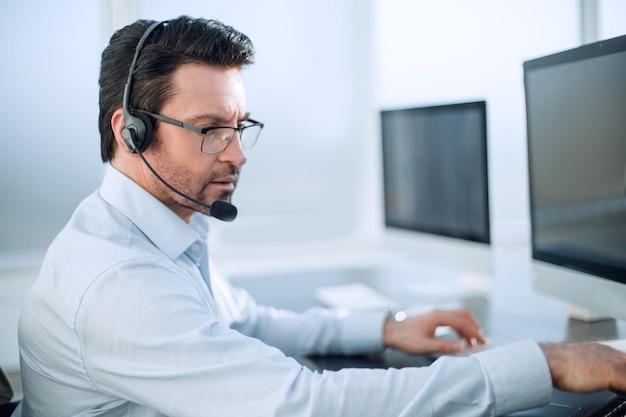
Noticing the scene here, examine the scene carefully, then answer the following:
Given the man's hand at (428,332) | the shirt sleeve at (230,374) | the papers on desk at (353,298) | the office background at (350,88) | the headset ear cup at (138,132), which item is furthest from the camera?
the office background at (350,88)

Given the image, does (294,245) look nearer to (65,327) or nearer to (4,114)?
(4,114)

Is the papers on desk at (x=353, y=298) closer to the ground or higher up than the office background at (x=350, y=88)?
closer to the ground

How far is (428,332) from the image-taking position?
1164 millimetres

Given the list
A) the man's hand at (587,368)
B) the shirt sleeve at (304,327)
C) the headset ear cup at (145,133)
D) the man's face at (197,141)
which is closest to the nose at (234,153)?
the man's face at (197,141)

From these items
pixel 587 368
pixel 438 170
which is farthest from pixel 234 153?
pixel 438 170

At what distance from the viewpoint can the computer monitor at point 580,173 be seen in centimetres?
103

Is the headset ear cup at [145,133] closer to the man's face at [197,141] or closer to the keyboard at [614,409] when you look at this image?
the man's face at [197,141]

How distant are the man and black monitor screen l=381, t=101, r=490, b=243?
46cm

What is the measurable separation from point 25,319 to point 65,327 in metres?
0.12

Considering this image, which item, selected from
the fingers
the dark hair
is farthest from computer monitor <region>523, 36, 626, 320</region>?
the dark hair

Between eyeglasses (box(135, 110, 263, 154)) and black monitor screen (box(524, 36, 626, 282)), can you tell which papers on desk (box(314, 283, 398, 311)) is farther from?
eyeglasses (box(135, 110, 263, 154))

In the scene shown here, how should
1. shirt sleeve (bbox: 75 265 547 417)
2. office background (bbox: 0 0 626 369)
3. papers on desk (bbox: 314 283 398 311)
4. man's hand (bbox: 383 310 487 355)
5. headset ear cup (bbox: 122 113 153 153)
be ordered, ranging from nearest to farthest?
shirt sleeve (bbox: 75 265 547 417), headset ear cup (bbox: 122 113 153 153), man's hand (bbox: 383 310 487 355), papers on desk (bbox: 314 283 398 311), office background (bbox: 0 0 626 369)

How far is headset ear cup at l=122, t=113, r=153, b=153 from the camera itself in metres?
0.96

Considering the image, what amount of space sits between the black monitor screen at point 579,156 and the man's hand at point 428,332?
224 mm
